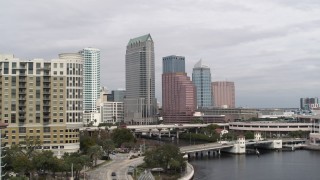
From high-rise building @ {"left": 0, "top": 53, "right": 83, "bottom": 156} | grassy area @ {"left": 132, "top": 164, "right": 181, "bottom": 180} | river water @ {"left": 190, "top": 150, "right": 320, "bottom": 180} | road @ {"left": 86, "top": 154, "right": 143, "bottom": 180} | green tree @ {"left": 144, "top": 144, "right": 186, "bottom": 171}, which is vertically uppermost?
high-rise building @ {"left": 0, "top": 53, "right": 83, "bottom": 156}

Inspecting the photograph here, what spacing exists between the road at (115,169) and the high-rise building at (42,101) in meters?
7.28

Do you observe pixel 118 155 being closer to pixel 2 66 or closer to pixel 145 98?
pixel 2 66

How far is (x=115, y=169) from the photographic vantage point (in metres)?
55.5

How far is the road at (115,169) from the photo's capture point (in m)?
49.2

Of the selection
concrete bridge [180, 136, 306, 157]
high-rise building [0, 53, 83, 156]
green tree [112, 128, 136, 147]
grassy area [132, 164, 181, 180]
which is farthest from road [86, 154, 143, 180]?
green tree [112, 128, 136, 147]

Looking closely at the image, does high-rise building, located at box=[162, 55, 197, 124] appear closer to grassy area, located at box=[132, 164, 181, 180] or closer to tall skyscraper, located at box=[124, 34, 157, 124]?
tall skyscraper, located at box=[124, 34, 157, 124]

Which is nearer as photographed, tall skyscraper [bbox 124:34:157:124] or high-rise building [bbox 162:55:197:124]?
high-rise building [bbox 162:55:197:124]

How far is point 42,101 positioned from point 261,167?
111 feet

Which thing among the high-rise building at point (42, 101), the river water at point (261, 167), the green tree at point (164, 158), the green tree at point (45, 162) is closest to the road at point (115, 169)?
the green tree at point (164, 158)

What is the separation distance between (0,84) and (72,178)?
2286 cm

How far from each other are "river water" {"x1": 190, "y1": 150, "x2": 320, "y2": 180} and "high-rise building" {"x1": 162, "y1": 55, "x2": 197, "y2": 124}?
8834 centimetres

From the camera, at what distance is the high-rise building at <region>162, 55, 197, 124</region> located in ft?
563

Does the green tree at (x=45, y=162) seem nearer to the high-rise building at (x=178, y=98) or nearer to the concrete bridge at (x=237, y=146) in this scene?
the concrete bridge at (x=237, y=146)

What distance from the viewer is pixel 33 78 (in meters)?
62.7
